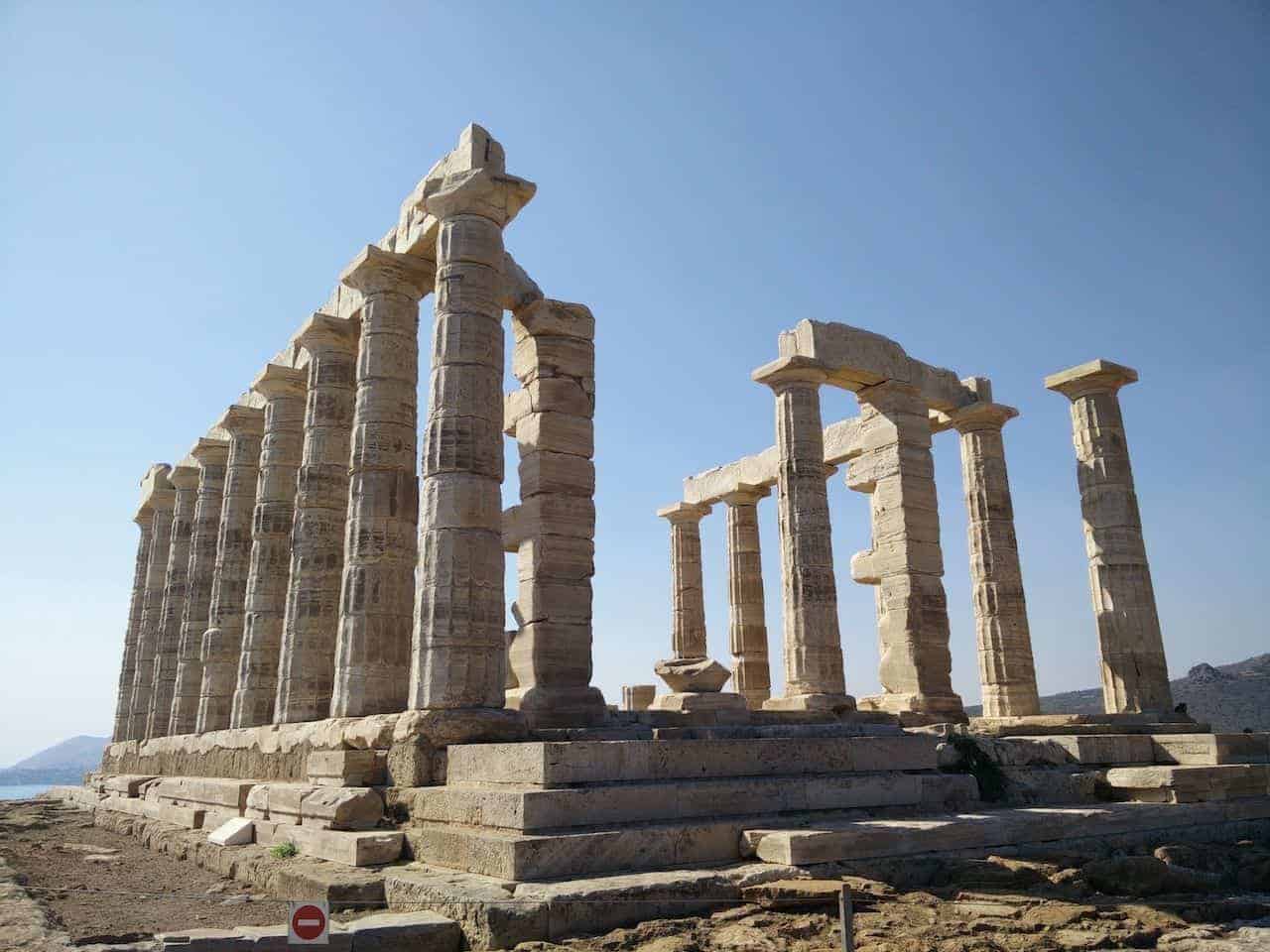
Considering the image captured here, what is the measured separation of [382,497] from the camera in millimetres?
13922

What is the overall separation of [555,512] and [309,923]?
843 cm

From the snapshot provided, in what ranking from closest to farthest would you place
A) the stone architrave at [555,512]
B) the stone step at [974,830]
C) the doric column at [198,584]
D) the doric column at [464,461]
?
1. the stone step at [974,830]
2. the doric column at [464,461]
3. the stone architrave at [555,512]
4. the doric column at [198,584]

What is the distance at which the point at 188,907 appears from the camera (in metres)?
8.65

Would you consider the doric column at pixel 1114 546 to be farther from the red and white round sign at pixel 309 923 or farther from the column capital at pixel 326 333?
the red and white round sign at pixel 309 923

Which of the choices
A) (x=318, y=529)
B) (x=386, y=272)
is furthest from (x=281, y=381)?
(x=386, y=272)

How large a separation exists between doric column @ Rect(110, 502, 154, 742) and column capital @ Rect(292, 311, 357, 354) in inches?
612

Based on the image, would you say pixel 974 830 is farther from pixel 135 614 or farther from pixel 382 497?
pixel 135 614

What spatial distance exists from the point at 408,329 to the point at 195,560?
12.0 m

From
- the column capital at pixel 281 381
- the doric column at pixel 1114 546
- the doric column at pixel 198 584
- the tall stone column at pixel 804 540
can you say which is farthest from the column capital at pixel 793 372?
the doric column at pixel 198 584

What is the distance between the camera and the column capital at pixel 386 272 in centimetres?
1455

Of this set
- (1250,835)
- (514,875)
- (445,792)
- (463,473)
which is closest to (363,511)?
(463,473)

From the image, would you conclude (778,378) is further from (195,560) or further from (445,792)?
(195,560)

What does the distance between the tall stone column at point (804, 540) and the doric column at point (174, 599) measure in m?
16.0

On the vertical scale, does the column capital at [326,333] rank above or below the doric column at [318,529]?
above
